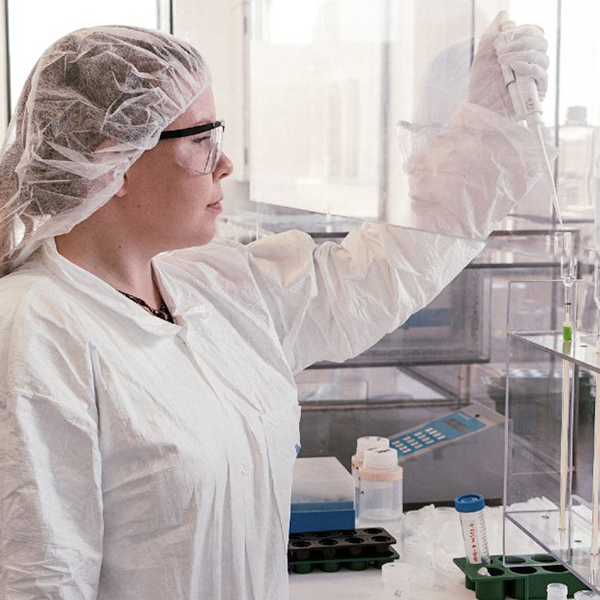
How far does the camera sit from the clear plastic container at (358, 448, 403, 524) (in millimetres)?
1871

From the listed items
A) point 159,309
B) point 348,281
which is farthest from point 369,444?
point 159,309

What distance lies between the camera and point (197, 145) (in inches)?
51.5

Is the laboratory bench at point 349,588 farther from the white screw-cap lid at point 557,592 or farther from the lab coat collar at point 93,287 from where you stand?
the lab coat collar at point 93,287

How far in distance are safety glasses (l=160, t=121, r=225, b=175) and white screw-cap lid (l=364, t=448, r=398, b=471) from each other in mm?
781

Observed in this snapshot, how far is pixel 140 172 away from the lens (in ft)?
4.27

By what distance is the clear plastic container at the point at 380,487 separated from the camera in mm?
1871

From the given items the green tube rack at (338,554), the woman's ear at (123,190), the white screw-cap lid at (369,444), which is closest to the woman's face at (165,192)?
the woman's ear at (123,190)

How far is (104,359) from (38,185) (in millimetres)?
252

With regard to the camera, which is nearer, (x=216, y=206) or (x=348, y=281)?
(x=216, y=206)

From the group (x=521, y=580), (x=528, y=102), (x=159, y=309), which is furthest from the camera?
(x=521, y=580)

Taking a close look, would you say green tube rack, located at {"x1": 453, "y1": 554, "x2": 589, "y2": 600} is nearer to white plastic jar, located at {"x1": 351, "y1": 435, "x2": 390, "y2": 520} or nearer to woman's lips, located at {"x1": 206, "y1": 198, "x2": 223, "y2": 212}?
white plastic jar, located at {"x1": 351, "y1": 435, "x2": 390, "y2": 520}

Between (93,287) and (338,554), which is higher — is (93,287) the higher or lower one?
the higher one

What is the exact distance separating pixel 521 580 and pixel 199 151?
852 mm

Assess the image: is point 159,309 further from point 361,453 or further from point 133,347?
point 361,453
